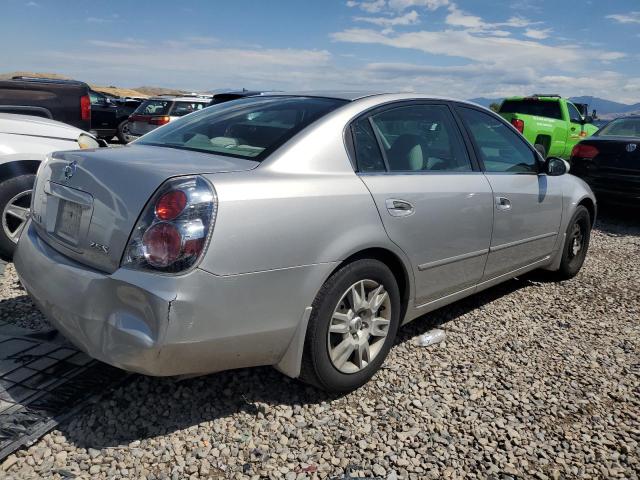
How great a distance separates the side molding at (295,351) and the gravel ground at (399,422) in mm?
280

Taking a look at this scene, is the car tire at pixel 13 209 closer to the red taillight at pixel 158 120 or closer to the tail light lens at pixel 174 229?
the tail light lens at pixel 174 229

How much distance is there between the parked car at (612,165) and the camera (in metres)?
7.61

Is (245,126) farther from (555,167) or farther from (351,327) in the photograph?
(555,167)

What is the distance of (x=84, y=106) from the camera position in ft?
23.0

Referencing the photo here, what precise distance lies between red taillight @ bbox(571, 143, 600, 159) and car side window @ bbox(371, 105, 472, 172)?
543 centimetres

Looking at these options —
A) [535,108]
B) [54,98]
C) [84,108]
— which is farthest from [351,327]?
[535,108]

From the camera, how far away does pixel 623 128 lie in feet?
29.0

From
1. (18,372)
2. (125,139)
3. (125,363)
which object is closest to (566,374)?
(125,363)

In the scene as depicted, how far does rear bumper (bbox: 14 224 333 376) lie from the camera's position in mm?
2152

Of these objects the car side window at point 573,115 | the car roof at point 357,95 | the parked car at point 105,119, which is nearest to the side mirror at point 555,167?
the car roof at point 357,95

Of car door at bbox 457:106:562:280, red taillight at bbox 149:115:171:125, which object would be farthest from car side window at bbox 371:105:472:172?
red taillight at bbox 149:115:171:125

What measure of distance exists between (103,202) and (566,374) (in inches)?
107

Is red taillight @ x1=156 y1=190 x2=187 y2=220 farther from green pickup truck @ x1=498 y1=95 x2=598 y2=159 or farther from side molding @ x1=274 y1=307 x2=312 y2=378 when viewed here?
green pickup truck @ x1=498 y1=95 x2=598 y2=159

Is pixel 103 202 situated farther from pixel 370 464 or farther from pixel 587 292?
pixel 587 292
